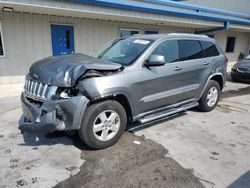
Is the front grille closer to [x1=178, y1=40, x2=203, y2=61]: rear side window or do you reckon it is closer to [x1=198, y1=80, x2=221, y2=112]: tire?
[x1=178, y1=40, x2=203, y2=61]: rear side window

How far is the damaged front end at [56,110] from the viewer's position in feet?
10.00

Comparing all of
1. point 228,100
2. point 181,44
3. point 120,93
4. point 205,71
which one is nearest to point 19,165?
point 120,93

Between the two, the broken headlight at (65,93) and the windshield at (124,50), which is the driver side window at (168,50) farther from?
the broken headlight at (65,93)

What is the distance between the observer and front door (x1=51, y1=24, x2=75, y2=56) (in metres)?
8.90

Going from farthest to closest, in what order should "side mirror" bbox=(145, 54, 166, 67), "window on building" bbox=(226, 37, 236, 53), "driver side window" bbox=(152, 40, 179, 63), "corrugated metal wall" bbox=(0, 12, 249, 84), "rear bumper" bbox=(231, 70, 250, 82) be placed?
"window on building" bbox=(226, 37, 236, 53)
"rear bumper" bbox=(231, 70, 250, 82)
"corrugated metal wall" bbox=(0, 12, 249, 84)
"driver side window" bbox=(152, 40, 179, 63)
"side mirror" bbox=(145, 54, 166, 67)

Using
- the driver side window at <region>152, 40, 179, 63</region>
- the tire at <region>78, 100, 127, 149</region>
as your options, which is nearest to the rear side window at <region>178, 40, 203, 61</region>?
the driver side window at <region>152, 40, 179, 63</region>

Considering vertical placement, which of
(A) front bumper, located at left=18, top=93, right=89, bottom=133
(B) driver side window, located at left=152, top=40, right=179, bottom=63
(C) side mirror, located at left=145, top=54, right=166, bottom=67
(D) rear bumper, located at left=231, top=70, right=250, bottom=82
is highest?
(B) driver side window, located at left=152, top=40, right=179, bottom=63

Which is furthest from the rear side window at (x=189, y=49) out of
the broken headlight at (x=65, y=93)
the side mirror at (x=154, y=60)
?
the broken headlight at (x=65, y=93)

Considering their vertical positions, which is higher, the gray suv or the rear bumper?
the gray suv

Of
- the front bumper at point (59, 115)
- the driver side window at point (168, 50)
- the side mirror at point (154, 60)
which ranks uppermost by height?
the driver side window at point (168, 50)

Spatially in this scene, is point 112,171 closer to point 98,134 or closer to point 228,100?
point 98,134

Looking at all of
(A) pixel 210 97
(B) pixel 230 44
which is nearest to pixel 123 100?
(A) pixel 210 97

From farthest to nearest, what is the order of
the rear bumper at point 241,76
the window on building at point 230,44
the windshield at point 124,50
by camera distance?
1. the window on building at point 230,44
2. the rear bumper at point 241,76
3. the windshield at point 124,50

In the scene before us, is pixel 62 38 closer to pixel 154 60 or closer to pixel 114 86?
pixel 154 60
